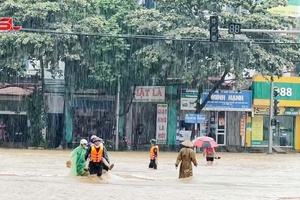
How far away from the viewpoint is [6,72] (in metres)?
41.0

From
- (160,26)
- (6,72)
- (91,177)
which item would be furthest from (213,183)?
(6,72)

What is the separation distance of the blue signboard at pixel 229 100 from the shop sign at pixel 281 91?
0.60m

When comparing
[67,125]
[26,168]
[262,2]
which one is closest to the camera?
[26,168]

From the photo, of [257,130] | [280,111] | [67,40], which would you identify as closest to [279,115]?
[280,111]

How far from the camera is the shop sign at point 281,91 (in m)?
45.2

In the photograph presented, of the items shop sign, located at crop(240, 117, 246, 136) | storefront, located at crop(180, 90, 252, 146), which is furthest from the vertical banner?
shop sign, located at crop(240, 117, 246, 136)

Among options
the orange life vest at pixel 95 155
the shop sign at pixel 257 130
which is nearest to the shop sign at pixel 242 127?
the shop sign at pixel 257 130

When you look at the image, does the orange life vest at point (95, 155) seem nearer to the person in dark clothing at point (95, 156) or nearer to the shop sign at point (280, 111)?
the person in dark clothing at point (95, 156)

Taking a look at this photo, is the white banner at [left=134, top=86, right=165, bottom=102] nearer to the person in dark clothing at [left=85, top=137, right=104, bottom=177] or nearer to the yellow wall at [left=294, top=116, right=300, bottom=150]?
the yellow wall at [left=294, top=116, right=300, bottom=150]

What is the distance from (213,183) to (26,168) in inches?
322

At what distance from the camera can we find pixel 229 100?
1762 inches

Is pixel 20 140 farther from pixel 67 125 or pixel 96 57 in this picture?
pixel 96 57

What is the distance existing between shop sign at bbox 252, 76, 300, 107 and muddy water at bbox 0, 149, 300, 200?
430 inches

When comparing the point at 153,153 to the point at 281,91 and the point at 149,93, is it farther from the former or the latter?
the point at 281,91
